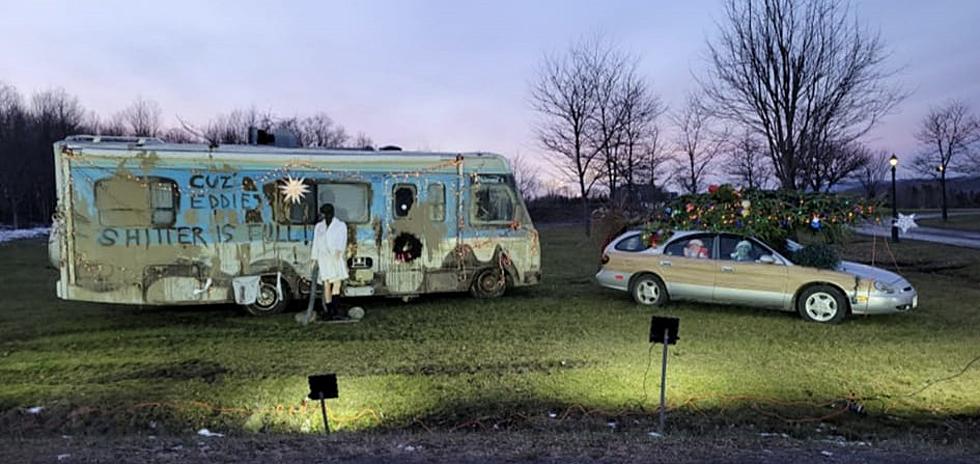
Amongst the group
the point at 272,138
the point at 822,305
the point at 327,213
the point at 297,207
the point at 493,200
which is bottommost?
the point at 822,305

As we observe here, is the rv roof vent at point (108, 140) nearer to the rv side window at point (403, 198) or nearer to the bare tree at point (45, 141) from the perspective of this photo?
the rv side window at point (403, 198)

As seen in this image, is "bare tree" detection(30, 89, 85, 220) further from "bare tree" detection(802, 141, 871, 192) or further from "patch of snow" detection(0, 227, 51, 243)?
"bare tree" detection(802, 141, 871, 192)

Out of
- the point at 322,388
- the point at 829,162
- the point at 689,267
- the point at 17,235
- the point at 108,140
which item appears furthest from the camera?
the point at 17,235

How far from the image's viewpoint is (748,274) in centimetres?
988

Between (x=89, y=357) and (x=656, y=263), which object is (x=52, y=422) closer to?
(x=89, y=357)

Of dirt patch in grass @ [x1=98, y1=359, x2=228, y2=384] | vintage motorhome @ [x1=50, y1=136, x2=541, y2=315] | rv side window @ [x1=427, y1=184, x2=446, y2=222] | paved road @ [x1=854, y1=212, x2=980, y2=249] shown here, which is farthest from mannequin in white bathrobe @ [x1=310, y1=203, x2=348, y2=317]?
paved road @ [x1=854, y1=212, x2=980, y2=249]

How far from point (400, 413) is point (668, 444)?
2642mm

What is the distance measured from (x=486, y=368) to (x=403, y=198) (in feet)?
14.7

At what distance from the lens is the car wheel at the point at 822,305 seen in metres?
9.29

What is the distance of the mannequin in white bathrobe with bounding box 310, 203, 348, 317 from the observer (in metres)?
9.50

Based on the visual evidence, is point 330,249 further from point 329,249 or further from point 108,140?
point 108,140

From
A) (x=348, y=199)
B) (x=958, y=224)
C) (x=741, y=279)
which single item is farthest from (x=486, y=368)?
(x=958, y=224)

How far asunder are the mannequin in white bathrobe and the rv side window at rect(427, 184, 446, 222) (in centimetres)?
181

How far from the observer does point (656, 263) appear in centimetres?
1077
